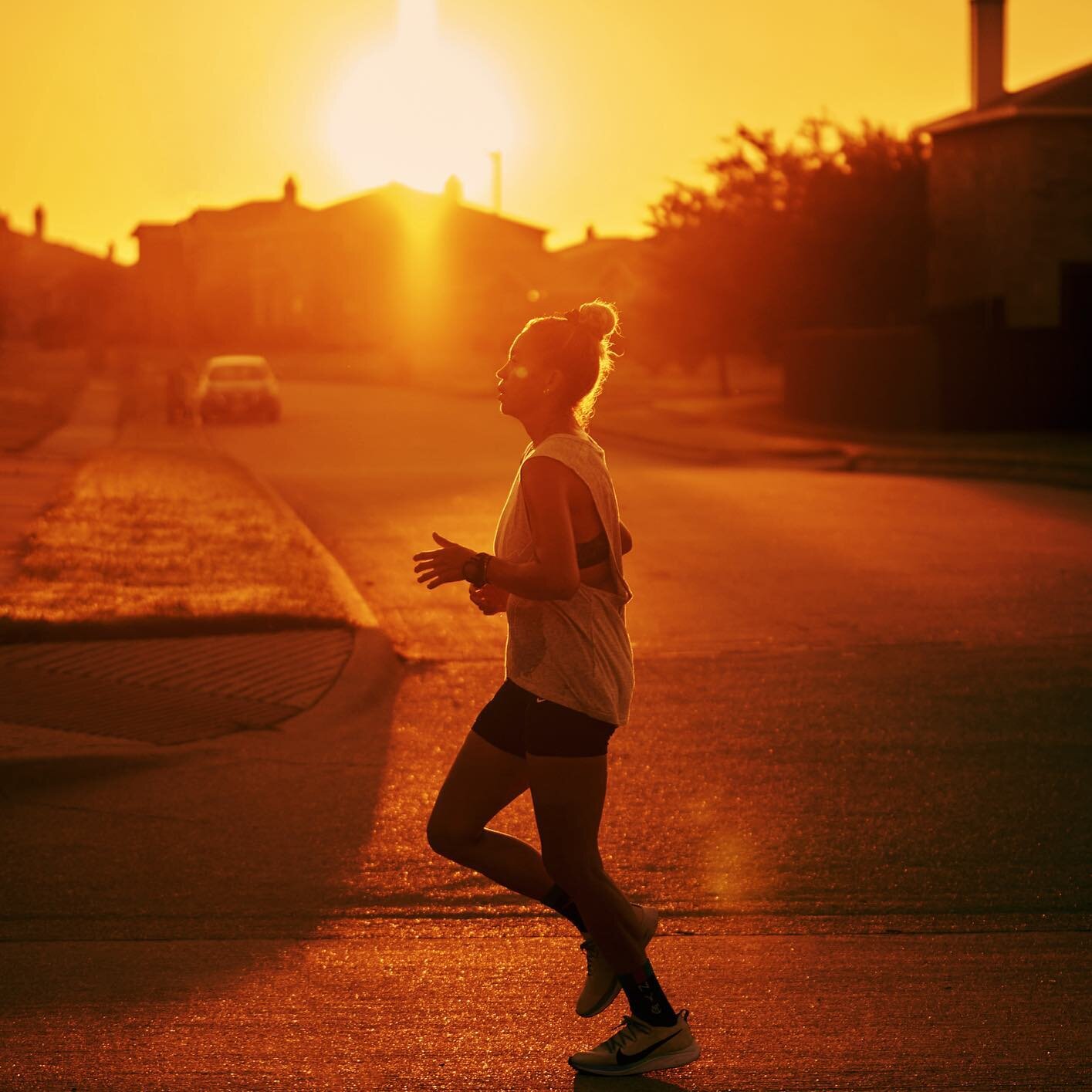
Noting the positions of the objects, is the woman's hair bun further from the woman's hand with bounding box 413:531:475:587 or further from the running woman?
the woman's hand with bounding box 413:531:475:587

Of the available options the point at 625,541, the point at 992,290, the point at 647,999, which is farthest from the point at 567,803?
the point at 992,290

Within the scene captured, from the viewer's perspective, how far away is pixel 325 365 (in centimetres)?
6938

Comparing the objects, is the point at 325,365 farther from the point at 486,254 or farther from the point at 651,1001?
the point at 651,1001

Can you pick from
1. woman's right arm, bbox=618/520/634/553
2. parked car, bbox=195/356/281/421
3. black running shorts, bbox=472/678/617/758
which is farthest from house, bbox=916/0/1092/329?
black running shorts, bbox=472/678/617/758

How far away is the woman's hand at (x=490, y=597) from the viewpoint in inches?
178

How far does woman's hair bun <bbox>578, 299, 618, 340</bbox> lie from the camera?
14.6 ft

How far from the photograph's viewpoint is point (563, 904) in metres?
4.65

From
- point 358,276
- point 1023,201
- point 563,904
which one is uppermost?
point 358,276

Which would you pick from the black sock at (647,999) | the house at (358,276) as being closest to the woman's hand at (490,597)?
the black sock at (647,999)

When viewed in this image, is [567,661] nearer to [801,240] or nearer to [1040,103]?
[1040,103]

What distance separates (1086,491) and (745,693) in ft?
42.1

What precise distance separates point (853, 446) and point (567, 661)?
2411cm

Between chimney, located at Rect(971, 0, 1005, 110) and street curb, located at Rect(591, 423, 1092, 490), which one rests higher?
chimney, located at Rect(971, 0, 1005, 110)

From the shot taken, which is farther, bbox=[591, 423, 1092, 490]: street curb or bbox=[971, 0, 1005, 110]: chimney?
bbox=[971, 0, 1005, 110]: chimney
